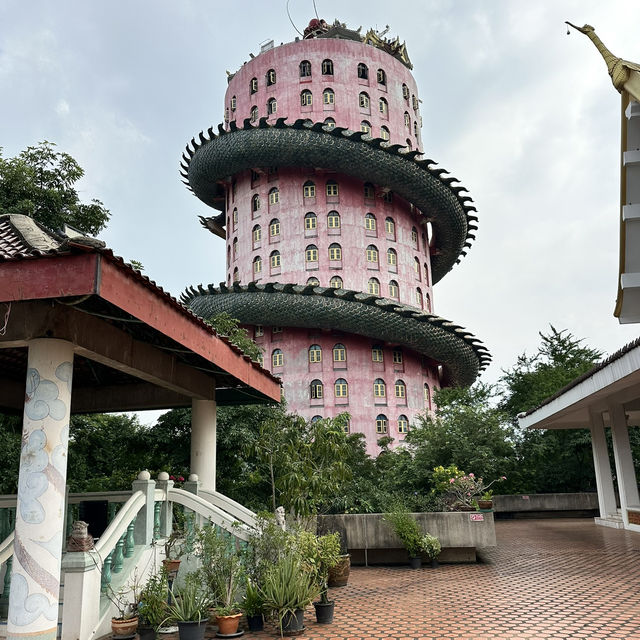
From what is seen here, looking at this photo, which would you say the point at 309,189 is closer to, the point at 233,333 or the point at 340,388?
the point at 340,388

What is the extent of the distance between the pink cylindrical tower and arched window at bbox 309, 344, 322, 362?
65 mm

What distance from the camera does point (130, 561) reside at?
26.9 feet

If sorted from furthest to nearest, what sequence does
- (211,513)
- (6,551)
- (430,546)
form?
1. (430,546)
2. (211,513)
3. (6,551)

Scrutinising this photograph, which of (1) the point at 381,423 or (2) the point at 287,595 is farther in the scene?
(1) the point at 381,423

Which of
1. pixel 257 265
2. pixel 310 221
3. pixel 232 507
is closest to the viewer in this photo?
pixel 232 507

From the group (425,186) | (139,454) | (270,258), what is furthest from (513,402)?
(139,454)

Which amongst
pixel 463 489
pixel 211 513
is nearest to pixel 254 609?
pixel 211 513

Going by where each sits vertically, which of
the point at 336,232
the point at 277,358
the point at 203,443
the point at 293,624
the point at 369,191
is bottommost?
the point at 293,624

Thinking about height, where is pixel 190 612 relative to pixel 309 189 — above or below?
below

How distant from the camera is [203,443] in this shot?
38.8 feet

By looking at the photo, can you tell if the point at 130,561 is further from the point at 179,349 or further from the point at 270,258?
the point at 270,258

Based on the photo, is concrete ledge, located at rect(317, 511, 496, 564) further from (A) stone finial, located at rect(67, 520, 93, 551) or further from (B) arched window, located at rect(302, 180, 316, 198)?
(B) arched window, located at rect(302, 180, 316, 198)

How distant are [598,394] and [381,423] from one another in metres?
24.3

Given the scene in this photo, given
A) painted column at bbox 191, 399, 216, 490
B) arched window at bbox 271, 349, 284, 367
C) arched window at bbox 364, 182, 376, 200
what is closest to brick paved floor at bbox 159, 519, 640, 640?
painted column at bbox 191, 399, 216, 490
